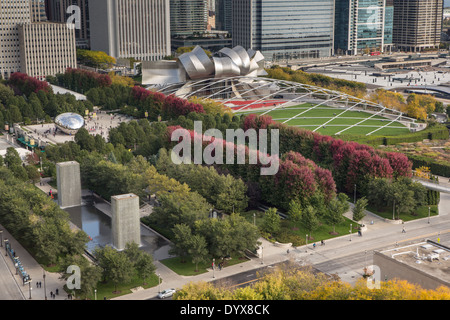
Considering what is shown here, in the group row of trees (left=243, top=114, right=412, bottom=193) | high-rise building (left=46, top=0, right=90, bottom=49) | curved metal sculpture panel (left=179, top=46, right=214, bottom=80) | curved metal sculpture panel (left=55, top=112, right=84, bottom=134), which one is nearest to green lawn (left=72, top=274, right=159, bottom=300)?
row of trees (left=243, top=114, right=412, bottom=193)

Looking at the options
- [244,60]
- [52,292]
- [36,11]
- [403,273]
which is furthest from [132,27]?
[403,273]

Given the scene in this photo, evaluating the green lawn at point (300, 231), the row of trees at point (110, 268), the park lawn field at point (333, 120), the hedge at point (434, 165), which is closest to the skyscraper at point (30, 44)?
the park lawn field at point (333, 120)

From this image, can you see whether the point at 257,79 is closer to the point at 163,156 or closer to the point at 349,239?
the point at 163,156

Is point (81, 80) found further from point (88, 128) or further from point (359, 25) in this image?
point (359, 25)

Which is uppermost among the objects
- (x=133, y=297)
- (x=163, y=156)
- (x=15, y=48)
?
(x=15, y=48)

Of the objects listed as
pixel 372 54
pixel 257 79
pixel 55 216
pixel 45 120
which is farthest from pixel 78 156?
pixel 372 54

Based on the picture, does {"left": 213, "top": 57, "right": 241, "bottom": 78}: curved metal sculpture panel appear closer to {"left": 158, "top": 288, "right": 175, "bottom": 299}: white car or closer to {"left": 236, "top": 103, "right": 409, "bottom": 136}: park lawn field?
{"left": 236, "top": 103, "right": 409, "bottom": 136}: park lawn field

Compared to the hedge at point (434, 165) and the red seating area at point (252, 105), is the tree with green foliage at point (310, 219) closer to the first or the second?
the hedge at point (434, 165)
